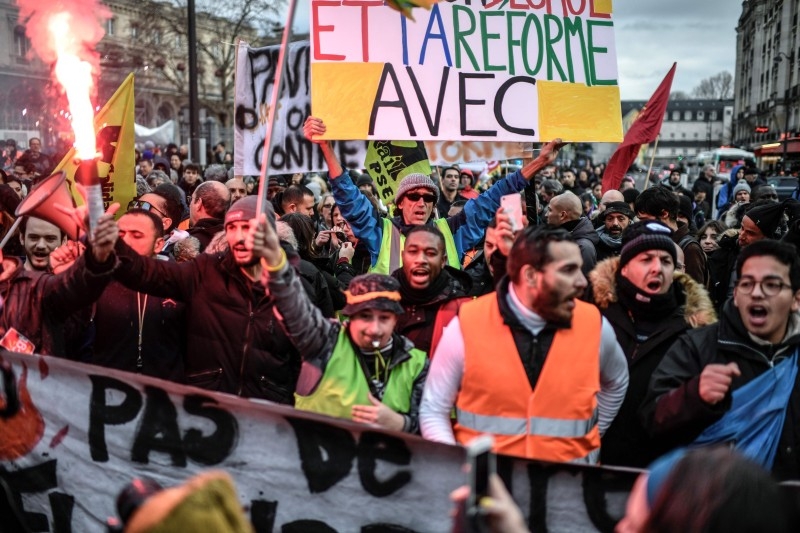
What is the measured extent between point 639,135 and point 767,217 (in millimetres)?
1670

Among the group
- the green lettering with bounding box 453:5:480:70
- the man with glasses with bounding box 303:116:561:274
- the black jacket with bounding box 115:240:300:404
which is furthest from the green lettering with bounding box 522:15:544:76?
the black jacket with bounding box 115:240:300:404

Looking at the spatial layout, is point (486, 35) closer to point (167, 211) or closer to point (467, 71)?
point (467, 71)

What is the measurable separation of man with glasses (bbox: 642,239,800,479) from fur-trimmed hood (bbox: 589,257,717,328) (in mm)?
472

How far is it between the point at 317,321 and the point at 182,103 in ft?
173

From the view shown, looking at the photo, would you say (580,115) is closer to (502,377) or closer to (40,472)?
(502,377)

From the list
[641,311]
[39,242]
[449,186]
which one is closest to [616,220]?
[641,311]

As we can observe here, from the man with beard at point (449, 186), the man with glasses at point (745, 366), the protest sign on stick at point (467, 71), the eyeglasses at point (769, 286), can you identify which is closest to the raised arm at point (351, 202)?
the protest sign on stick at point (467, 71)

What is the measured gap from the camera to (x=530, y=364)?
322cm

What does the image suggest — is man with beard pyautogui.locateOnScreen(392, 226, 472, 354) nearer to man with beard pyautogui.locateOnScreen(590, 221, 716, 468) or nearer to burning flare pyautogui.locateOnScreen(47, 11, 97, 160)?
man with beard pyautogui.locateOnScreen(590, 221, 716, 468)

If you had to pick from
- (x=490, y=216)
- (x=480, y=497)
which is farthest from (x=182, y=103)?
(x=480, y=497)

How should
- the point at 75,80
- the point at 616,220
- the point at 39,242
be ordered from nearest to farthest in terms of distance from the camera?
the point at 75,80
the point at 39,242
the point at 616,220

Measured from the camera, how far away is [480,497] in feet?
6.61

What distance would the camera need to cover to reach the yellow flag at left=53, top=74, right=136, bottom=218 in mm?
5598

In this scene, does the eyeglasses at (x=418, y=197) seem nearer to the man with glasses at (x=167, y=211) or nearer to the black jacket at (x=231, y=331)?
the man with glasses at (x=167, y=211)
